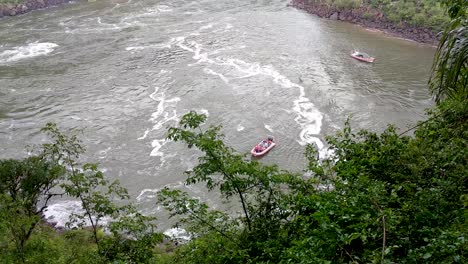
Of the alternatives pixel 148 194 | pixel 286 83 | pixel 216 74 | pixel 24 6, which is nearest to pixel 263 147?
pixel 148 194

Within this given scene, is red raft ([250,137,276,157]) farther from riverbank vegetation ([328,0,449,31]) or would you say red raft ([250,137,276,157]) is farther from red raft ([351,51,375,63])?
riverbank vegetation ([328,0,449,31])

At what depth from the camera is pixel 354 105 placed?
92.1 feet

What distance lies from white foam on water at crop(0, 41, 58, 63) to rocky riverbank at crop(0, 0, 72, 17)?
13761 millimetres

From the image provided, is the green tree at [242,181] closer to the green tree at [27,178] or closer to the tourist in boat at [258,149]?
the green tree at [27,178]

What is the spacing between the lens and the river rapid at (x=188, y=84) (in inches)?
970

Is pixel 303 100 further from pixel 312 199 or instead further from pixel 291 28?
pixel 312 199

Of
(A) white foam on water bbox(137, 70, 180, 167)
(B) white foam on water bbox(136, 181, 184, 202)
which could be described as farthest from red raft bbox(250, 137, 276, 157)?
(A) white foam on water bbox(137, 70, 180, 167)

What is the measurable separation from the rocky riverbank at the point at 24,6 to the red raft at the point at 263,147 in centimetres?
4135

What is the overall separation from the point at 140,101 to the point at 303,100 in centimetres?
1168

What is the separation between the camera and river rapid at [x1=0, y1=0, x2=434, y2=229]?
24.6 m

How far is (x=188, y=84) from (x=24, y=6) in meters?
32.4

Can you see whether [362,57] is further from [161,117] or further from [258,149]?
[161,117]

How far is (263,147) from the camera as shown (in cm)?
2339

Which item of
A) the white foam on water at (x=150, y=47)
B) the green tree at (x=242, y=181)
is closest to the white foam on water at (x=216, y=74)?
the white foam on water at (x=150, y=47)
